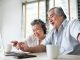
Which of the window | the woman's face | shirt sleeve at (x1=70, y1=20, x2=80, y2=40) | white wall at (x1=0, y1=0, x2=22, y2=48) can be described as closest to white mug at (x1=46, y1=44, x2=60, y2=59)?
shirt sleeve at (x1=70, y1=20, x2=80, y2=40)

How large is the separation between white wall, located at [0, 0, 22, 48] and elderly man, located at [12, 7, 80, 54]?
9.76 ft

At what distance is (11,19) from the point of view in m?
5.15

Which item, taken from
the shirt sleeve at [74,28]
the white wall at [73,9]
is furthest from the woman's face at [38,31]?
the white wall at [73,9]

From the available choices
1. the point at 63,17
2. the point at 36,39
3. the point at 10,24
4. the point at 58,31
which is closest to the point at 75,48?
the point at 58,31

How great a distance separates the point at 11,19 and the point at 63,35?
3.43 metres

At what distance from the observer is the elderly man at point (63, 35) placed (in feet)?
5.80

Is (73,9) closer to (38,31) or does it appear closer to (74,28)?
(38,31)

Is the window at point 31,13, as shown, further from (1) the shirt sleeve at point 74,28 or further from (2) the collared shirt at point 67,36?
(1) the shirt sleeve at point 74,28

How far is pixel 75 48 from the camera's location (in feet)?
5.93

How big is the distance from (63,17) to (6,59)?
1.04 m

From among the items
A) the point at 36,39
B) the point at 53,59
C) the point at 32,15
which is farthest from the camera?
the point at 32,15

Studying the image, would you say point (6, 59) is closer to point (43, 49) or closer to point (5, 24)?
point (43, 49)

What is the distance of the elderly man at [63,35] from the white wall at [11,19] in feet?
9.76

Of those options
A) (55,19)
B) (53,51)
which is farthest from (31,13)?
(53,51)
